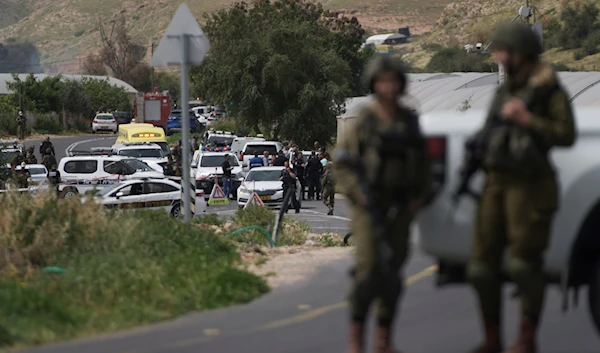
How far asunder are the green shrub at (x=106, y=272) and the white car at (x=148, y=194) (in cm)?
1331

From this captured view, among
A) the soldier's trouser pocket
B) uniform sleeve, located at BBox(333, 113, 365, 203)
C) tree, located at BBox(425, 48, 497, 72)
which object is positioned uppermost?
tree, located at BBox(425, 48, 497, 72)

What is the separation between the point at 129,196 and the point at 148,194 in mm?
589

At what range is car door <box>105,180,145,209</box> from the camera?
26638mm

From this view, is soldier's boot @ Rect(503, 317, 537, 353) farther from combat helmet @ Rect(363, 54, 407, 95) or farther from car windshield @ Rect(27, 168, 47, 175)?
car windshield @ Rect(27, 168, 47, 175)

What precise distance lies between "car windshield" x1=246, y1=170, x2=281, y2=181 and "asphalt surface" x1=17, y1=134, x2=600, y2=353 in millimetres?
23984

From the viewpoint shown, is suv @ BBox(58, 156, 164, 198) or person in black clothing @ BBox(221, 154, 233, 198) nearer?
suv @ BBox(58, 156, 164, 198)

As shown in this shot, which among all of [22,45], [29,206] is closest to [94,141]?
[29,206]

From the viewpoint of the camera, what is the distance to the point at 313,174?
36188 millimetres

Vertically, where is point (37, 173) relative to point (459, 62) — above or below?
below

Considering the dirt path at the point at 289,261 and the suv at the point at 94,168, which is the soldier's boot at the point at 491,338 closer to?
the dirt path at the point at 289,261

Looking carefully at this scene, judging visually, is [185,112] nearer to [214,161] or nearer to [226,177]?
[226,177]


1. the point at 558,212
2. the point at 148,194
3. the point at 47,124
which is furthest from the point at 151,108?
the point at 558,212

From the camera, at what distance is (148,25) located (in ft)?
653

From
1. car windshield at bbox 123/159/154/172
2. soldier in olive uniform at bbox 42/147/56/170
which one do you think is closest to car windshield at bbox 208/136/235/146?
soldier in olive uniform at bbox 42/147/56/170
